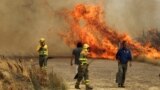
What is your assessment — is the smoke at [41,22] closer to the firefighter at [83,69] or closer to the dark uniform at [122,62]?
the dark uniform at [122,62]

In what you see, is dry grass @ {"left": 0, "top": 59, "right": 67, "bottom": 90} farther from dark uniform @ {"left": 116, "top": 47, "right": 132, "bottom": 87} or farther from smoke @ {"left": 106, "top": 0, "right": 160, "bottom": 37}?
smoke @ {"left": 106, "top": 0, "right": 160, "bottom": 37}

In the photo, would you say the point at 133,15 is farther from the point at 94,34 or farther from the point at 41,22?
the point at 41,22

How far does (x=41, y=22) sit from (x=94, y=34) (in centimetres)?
511

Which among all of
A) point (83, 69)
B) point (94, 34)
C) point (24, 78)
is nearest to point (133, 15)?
point (94, 34)

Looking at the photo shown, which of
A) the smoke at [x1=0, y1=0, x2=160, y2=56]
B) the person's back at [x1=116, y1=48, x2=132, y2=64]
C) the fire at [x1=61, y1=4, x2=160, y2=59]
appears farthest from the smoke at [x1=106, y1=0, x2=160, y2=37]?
the person's back at [x1=116, y1=48, x2=132, y2=64]

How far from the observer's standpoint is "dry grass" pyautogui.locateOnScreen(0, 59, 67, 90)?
11775 millimetres

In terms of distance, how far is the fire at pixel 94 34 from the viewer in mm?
32125

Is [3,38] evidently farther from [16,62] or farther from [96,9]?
[16,62]

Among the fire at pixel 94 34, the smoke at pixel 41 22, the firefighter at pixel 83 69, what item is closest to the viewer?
the firefighter at pixel 83 69

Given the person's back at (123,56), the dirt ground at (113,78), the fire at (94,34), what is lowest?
the dirt ground at (113,78)

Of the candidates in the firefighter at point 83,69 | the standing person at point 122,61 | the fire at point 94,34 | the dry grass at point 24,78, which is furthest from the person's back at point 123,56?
the fire at point 94,34

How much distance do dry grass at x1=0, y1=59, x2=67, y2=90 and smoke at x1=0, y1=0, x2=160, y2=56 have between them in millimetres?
20327

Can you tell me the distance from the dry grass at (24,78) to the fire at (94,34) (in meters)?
18.1

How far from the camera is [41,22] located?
3516cm
